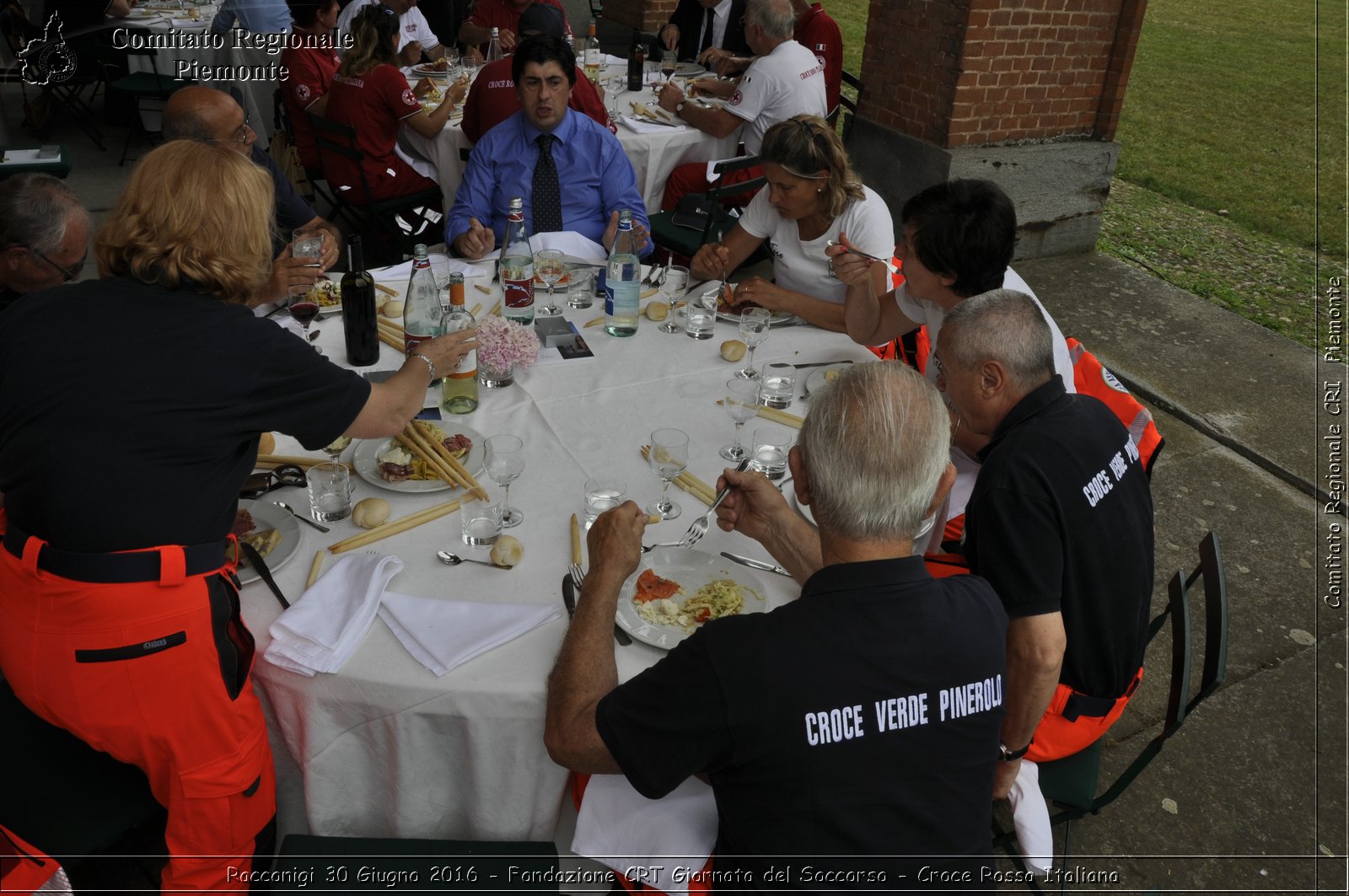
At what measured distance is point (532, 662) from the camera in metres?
1.85

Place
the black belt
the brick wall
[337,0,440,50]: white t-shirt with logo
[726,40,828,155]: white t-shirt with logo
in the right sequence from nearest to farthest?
the black belt → [726,40,828,155]: white t-shirt with logo → the brick wall → [337,0,440,50]: white t-shirt with logo

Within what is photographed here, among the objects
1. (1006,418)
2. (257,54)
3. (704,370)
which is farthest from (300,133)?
(1006,418)

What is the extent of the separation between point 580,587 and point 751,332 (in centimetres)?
130

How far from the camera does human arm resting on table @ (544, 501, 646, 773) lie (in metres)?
1.65

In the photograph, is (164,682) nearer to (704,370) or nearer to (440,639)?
(440,639)

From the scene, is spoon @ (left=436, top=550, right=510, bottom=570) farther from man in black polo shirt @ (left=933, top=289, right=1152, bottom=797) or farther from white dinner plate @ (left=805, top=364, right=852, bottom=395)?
white dinner plate @ (left=805, top=364, right=852, bottom=395)

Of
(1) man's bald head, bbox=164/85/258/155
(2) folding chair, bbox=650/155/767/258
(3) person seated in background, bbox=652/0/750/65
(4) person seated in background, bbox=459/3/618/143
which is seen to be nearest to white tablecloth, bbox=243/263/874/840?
(1) man's bald head, bbox=164/85/258/155

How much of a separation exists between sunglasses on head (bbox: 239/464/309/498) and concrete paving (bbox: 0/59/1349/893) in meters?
2.44

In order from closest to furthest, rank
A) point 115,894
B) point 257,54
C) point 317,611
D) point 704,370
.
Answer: point 317,611
point 115,894
point 704,370
point 257,54

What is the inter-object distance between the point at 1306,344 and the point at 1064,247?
177cm

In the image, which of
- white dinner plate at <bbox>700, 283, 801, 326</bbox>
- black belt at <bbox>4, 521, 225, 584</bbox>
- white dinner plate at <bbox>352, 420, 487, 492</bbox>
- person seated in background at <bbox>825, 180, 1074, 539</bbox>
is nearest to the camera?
black belt at <bbox>4, 521, 225, 584</bbox>

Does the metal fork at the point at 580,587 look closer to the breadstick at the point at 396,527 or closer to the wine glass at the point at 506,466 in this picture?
the wine glass at the point at 506,466

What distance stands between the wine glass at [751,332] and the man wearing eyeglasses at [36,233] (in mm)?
2008

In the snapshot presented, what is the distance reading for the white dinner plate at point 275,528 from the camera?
200 cm
